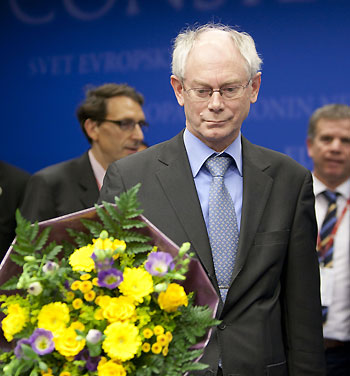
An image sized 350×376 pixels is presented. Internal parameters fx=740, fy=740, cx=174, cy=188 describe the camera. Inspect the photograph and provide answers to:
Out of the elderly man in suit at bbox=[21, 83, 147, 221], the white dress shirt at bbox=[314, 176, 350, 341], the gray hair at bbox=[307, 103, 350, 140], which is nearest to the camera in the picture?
the white dress shirt at bbox=[314, 176, 350, 341]

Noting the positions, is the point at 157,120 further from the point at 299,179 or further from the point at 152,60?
the point at 299,179

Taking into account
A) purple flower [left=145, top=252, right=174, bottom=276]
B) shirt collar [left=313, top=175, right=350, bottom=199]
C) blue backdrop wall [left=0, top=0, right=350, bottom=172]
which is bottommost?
purple flower [left=145, top=252, right=174, bottom=276]

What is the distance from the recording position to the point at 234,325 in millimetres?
2109

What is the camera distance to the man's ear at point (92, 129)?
161 inches

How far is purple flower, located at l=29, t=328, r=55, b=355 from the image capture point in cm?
140

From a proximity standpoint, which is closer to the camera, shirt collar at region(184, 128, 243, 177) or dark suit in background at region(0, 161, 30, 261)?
shirt collar at region(184, 128, 243, 177)

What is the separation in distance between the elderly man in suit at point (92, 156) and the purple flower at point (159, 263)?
1908 mm

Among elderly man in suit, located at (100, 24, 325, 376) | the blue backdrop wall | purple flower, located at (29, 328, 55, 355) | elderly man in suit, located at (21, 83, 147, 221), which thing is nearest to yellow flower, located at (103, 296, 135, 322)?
purple flower, located at (29, 328, 55, 355)

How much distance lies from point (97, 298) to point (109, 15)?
12.3 feet

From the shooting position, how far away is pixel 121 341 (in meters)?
1.42

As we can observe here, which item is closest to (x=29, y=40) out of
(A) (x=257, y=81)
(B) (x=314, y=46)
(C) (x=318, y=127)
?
(B) (x=314, y=46)

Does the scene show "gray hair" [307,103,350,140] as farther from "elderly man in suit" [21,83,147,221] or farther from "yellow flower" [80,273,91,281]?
"yellow flower" [80,273,91,281]

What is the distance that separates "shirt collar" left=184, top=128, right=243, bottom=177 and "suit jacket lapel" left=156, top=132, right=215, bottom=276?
0.07ft

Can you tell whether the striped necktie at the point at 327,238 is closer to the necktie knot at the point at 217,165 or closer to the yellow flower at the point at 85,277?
the necktie knot at the point at 217,165
